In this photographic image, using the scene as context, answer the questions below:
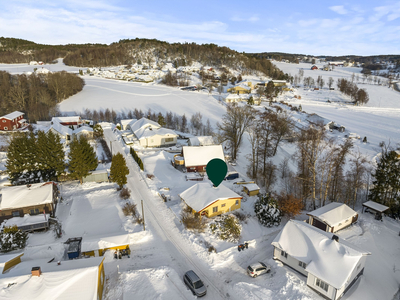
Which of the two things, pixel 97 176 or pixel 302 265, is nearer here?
pixel 302 265

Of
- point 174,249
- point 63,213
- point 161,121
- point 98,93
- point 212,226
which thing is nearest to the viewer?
point 174,249

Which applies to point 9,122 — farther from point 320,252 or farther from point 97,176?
point 320,252

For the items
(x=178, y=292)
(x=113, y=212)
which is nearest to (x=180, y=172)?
(x=113, y=212)

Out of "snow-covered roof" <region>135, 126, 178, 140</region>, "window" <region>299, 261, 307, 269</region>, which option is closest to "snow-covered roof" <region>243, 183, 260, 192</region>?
"window" <region>299, 261, 307, 269</region>

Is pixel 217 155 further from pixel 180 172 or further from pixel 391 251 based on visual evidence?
pixel 391 251

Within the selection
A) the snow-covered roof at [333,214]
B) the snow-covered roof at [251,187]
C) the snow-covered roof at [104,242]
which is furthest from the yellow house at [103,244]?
the snow-covered roof at [333,214]

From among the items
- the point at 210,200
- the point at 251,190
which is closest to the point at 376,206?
the point at 251,190

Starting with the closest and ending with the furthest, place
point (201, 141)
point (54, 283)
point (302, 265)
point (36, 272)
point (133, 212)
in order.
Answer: point (54, 283), point (36, 272), point (302, 265), point (133, 212), point (201, 141)

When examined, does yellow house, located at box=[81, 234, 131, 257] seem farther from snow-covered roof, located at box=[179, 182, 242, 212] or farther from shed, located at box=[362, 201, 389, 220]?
shed, located at box=[362, 201, 389, 220]

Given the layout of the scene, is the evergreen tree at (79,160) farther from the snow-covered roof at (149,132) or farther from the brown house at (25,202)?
the snow-covered roof at (149,132)
